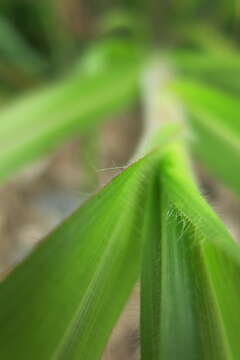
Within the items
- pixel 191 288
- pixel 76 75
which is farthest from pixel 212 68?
pixel 191 288

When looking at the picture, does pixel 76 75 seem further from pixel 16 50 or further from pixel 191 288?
pixel 191 288

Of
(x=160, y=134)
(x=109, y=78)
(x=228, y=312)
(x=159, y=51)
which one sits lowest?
(x=228, y=312)

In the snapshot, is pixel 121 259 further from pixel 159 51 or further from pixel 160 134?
pixel 159 51

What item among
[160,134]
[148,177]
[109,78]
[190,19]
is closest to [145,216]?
[148,177]

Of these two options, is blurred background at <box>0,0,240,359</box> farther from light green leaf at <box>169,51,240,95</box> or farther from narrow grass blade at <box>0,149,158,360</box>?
narrow grass blade at <box>0,149,158,360</box>

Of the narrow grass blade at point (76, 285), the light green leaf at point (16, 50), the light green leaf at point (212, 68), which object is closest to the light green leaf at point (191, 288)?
the narrow grass blade at point (76, 285)
